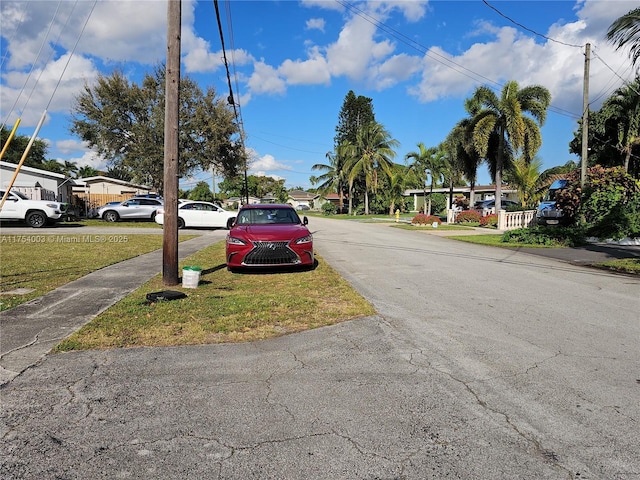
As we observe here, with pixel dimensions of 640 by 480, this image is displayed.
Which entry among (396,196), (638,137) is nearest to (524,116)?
(638,137)

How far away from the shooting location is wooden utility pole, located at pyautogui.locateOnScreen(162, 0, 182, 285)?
7.58 meters

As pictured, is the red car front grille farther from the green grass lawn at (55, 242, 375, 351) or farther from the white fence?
the white fence

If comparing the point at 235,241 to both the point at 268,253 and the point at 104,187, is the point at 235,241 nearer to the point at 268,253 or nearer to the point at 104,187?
the point at 268,253

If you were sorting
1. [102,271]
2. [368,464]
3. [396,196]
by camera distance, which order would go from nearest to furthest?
[368,464]
[102,271]
[396,196]

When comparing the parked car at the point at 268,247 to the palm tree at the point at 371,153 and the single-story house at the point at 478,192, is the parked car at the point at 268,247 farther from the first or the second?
the single-story house at the point at 478,192

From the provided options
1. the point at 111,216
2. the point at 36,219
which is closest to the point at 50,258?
the point at 36,219

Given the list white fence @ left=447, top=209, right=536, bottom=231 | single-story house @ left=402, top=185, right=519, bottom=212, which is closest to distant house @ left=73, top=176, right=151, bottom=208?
single-story house @ left=402, top=185, right=519, bottom=212

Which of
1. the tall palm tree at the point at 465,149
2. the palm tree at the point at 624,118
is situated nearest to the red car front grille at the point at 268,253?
the tall palm tree at the point at 465,149

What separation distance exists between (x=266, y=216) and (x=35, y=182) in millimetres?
23251

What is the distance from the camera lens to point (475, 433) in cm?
296

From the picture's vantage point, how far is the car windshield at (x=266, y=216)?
412 inches

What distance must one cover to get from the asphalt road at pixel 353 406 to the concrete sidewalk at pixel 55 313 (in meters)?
0.35

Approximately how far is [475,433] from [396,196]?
49.0 metres

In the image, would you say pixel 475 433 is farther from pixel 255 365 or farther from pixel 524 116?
pixel 524 116
